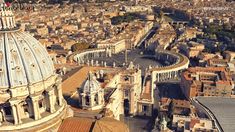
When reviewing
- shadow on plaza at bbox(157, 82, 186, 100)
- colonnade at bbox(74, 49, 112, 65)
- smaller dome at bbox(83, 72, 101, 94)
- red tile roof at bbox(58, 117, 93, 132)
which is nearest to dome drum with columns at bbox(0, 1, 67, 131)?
red tile roof at bbox(58, 117, 93, 132)

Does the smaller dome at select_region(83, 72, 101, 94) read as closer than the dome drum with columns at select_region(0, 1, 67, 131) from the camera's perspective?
No

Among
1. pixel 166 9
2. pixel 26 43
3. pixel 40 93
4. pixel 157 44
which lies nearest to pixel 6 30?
pixel 26 43

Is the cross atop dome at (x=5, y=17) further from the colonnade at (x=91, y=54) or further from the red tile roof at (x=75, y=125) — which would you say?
the colonnade at (x=91, y=54)

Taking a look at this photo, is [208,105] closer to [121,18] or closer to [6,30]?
[6,30]

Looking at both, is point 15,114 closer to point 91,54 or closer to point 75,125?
point 75,125

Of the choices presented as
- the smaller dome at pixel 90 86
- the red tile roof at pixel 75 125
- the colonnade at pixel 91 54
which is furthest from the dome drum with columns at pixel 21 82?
the colonnade at pixel 91 54

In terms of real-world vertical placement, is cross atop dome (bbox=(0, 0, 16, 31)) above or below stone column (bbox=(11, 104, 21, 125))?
above

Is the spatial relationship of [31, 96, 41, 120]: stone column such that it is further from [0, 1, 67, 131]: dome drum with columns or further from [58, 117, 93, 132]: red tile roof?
[58, 117, 93, 132]: red tile roof

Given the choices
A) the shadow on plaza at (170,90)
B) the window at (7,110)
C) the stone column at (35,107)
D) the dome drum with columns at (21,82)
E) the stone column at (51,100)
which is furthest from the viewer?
the shadow on plaza at (170,90)
